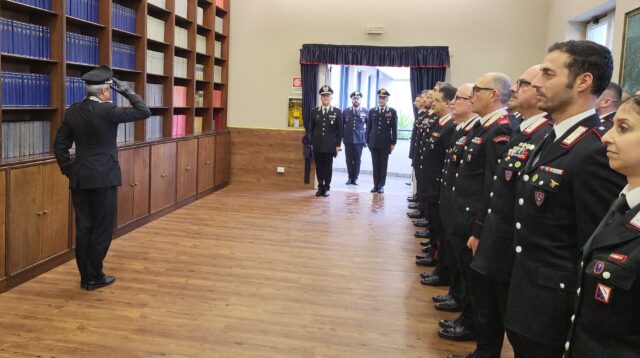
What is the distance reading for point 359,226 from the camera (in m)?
6.60

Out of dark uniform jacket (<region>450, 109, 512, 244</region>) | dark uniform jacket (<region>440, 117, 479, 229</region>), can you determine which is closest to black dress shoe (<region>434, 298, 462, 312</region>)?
dark uniform jacket (<region>440, 117, 479, 229</region>)

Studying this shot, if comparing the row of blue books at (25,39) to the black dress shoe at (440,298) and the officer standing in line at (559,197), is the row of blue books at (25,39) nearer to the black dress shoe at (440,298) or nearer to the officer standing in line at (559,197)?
the black dress shoe at (440,298)

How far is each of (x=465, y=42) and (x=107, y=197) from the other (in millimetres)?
6364

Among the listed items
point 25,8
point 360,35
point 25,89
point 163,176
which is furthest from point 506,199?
point 360,35

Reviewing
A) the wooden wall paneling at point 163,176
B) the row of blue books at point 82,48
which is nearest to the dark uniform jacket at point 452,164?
the row of blue books at point 82,48

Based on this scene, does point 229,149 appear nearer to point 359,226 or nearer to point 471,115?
point 359,226

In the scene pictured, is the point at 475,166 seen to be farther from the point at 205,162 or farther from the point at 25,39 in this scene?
the point at 205,162

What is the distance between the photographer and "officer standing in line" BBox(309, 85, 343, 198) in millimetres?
8609

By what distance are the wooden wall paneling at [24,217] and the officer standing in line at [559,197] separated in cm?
354

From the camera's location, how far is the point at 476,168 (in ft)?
10.2

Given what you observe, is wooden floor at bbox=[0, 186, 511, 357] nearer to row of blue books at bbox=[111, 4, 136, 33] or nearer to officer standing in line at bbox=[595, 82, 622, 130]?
officer standing in line at bbox=[595, 82, 622, 130]

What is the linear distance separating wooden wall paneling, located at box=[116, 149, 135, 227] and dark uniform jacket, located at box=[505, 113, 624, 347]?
4.53 m

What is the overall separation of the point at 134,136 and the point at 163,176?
58 centimetres

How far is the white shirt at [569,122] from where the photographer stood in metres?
1.95
